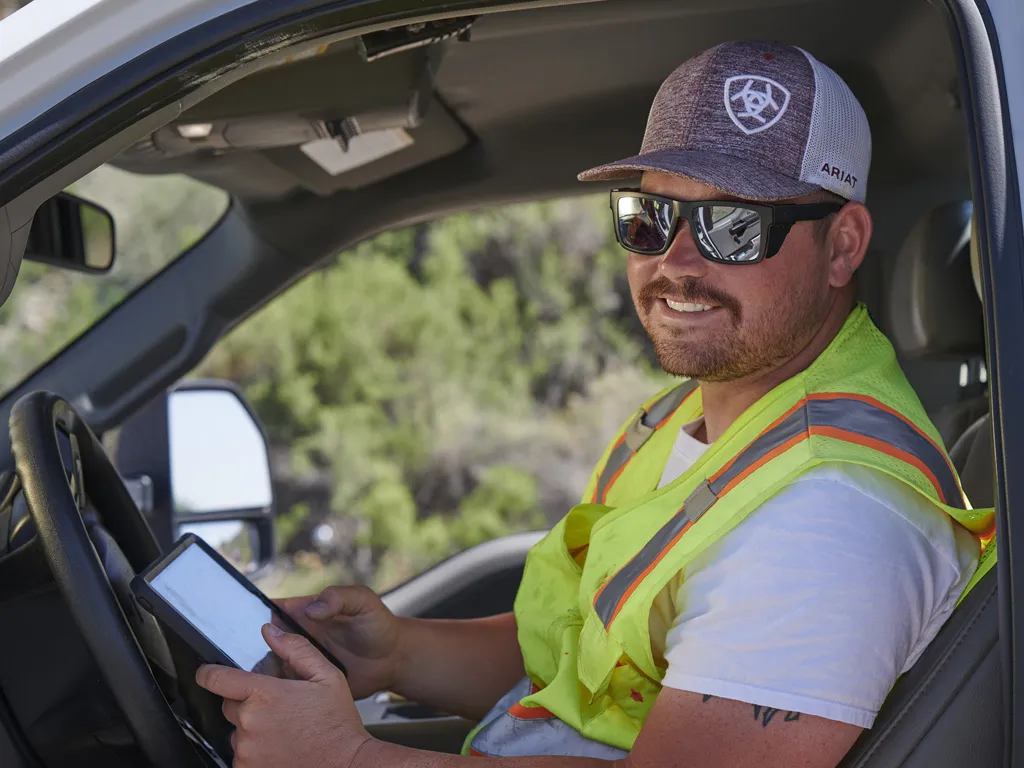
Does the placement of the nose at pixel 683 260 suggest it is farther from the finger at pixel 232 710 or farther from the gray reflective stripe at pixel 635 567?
the finger at pixel 232 710

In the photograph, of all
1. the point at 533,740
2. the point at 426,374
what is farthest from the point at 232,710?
the point at 426,374

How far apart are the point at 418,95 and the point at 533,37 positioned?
23 cm

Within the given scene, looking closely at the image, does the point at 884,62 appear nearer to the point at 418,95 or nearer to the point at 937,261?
the point at 937,261

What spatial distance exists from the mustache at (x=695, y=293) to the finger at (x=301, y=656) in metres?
0.68

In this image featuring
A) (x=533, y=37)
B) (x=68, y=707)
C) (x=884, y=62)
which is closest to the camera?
(x=68, y=707)

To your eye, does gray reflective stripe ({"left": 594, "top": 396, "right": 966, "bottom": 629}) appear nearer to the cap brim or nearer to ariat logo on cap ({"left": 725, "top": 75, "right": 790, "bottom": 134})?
the cap brim

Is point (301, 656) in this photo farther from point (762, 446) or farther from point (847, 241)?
point (847, 241)

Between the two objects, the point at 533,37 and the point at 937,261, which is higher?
the point at 533,37

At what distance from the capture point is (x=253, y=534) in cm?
291

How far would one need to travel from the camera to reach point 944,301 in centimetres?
223

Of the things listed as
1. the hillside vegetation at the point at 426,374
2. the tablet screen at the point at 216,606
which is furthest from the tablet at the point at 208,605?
the hillside vegetation at the point at 426,374

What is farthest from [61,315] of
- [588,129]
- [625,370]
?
[588,129]

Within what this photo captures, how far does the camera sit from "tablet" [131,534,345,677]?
1.44m

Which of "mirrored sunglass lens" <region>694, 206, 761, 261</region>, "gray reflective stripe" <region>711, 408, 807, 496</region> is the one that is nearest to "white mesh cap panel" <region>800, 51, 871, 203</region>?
"mirrored sunglass lens" <region>694, 206, 761, 261</region>
